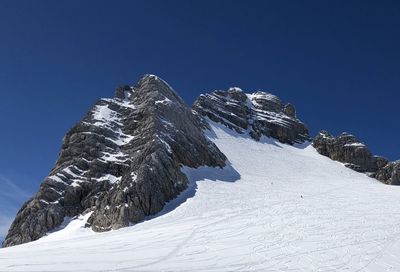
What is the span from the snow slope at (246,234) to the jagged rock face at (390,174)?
13.8 metres

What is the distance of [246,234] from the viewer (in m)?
31.6

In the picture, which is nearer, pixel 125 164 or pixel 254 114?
pixel 125 164

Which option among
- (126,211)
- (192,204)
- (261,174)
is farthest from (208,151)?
(126,211)

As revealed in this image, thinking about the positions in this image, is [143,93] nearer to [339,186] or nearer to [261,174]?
[261,174]

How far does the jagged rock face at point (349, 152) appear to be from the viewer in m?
84.4

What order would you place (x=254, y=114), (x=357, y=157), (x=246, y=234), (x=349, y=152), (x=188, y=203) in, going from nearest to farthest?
(x=246, y=234), (x=188, y=203), (x=357, y=157), (x=349, y=152), (x=254, y=114)

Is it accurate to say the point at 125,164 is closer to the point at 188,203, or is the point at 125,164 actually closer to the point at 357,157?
the point at 188,203

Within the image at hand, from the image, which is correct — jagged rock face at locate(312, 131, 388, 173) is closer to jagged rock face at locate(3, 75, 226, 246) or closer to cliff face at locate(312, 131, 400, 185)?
cliff face at locate(312, 131, 400, 185)

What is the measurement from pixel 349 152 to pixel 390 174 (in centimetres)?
1237

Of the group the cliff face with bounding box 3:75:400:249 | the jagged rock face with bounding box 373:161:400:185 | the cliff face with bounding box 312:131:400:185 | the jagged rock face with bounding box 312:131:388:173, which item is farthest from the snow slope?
the jagged rock face with bounding box 312:131:388:173

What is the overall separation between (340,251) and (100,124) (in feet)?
127

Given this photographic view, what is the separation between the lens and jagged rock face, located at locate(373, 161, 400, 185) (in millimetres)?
74312

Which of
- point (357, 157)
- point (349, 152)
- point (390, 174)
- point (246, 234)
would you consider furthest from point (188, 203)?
point (349, 152)

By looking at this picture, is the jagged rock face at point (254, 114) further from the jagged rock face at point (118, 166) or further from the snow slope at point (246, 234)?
the snow slope at point (246, 234)
